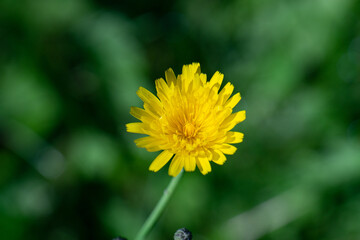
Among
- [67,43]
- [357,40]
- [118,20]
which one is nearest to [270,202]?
[357,40]

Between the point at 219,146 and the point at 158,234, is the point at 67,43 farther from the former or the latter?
the point at 219,146

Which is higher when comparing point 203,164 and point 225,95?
point 225,95

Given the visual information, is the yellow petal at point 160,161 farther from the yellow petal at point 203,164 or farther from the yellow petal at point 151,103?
the yellow petal at point 151,103

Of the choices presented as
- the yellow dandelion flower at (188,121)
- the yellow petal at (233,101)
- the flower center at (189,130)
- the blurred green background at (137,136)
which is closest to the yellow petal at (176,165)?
the yellow dandelion flower at (188,121)

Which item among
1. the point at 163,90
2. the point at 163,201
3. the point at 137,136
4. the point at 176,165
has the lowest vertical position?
the point at 163,201

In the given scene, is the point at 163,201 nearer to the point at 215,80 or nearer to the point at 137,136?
the point at 215,80

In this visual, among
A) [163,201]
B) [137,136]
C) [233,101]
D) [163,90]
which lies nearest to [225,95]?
[233,101]

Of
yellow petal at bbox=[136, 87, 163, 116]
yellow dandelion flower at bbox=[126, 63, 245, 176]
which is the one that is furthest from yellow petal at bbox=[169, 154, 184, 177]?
yellow petal at bbox=[136, 87, 163, 116]
